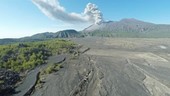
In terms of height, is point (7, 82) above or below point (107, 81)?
above

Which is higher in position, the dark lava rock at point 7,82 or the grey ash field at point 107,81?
the dark lava rock at point 7,82

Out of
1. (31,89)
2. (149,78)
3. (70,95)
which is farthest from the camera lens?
(149,78)

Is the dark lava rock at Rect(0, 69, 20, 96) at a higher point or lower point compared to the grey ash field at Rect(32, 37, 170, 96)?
higher

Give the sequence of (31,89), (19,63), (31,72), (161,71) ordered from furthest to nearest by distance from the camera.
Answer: (19,63)
(161,71)
(31,72)
(31,89)

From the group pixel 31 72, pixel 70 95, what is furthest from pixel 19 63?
pixel 70 95

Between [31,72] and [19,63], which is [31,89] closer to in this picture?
[31,72]

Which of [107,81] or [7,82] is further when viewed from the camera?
[107,81]

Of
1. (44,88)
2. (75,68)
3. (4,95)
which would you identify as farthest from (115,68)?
(4,95)

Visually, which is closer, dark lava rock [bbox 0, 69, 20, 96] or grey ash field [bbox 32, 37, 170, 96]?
dark lava rock [bbox 0, 69, 20, 96]

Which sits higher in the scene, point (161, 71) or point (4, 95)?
point (4, 95)

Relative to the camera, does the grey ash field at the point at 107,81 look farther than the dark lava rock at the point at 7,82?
Yes

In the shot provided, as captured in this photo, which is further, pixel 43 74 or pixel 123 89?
pixel 43 74
